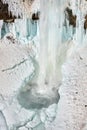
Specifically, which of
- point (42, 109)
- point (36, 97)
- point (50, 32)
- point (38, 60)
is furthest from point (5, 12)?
point (42, 109)

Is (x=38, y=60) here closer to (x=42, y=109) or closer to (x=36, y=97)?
(x=36, y=97)

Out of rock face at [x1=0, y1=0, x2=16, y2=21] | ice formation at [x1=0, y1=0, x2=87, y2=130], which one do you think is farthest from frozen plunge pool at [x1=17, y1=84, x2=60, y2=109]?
rock face at [x1=0, y1=0, x2=16, y2=21]

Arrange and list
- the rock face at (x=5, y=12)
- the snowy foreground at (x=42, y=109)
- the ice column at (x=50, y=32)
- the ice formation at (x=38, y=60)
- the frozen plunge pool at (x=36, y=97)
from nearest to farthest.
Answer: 1. the snowy foreground at (x=42, y=109)
2. the ice formation at (x=38, y=60)
3. the frozen plunge pool at (x=36, y=97)
4. the ice column at (x=50, y=32)
5. the rock face at (x=5, y=12)

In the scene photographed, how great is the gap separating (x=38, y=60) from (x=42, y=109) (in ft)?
3.43

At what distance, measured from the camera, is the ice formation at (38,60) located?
4.09 metres

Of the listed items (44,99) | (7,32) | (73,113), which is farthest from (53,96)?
(7,32)

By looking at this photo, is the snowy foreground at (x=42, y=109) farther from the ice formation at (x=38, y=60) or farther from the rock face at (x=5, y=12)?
the rock face at (x=5, y=12)

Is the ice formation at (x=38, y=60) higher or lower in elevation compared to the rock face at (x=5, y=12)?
lower

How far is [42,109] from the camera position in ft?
14.0

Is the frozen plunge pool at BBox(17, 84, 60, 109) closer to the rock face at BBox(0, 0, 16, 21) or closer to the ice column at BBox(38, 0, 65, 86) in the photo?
Result: the ice column at BBox(38, 0, 65, 86)

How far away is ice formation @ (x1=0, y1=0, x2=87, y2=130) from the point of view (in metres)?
4.09

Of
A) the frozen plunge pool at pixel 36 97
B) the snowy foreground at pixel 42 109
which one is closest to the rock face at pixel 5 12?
the snowy foreground at pixel 42 109

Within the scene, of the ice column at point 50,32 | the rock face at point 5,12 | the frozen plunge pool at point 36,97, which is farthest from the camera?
the rock face at point 5,12

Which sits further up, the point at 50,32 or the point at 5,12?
the point at 5,12
